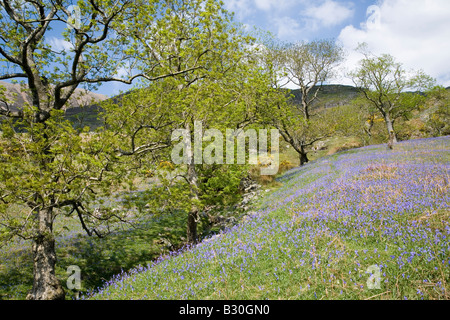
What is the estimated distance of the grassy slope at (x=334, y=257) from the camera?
4320mm

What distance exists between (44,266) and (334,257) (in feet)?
31.7

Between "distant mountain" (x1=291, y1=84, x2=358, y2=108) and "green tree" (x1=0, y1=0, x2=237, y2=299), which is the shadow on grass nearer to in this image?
"green tree" (x1=0, y1=0, x2=237, y2=299)

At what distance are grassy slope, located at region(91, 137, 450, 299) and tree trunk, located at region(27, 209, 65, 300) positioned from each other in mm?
2838

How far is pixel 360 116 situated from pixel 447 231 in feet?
177

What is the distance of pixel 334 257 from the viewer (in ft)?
17.2

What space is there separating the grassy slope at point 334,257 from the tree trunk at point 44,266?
2.84 metres

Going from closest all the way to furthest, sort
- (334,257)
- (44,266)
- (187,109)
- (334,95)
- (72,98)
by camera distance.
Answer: (334,257), (44,266), (72,98), (187,109), (334,95)

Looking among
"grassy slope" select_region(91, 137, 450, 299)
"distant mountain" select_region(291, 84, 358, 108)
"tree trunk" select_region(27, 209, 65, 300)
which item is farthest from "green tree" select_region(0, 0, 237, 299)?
"distant mountain" select_region(291, 84, 358, 108)

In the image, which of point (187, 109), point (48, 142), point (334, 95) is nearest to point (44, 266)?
point (48, 142)

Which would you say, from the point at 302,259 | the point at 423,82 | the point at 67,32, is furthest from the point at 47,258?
the point at 423,82

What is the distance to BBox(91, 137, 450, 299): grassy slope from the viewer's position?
4320mm

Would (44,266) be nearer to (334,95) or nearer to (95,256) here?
(95,256)
